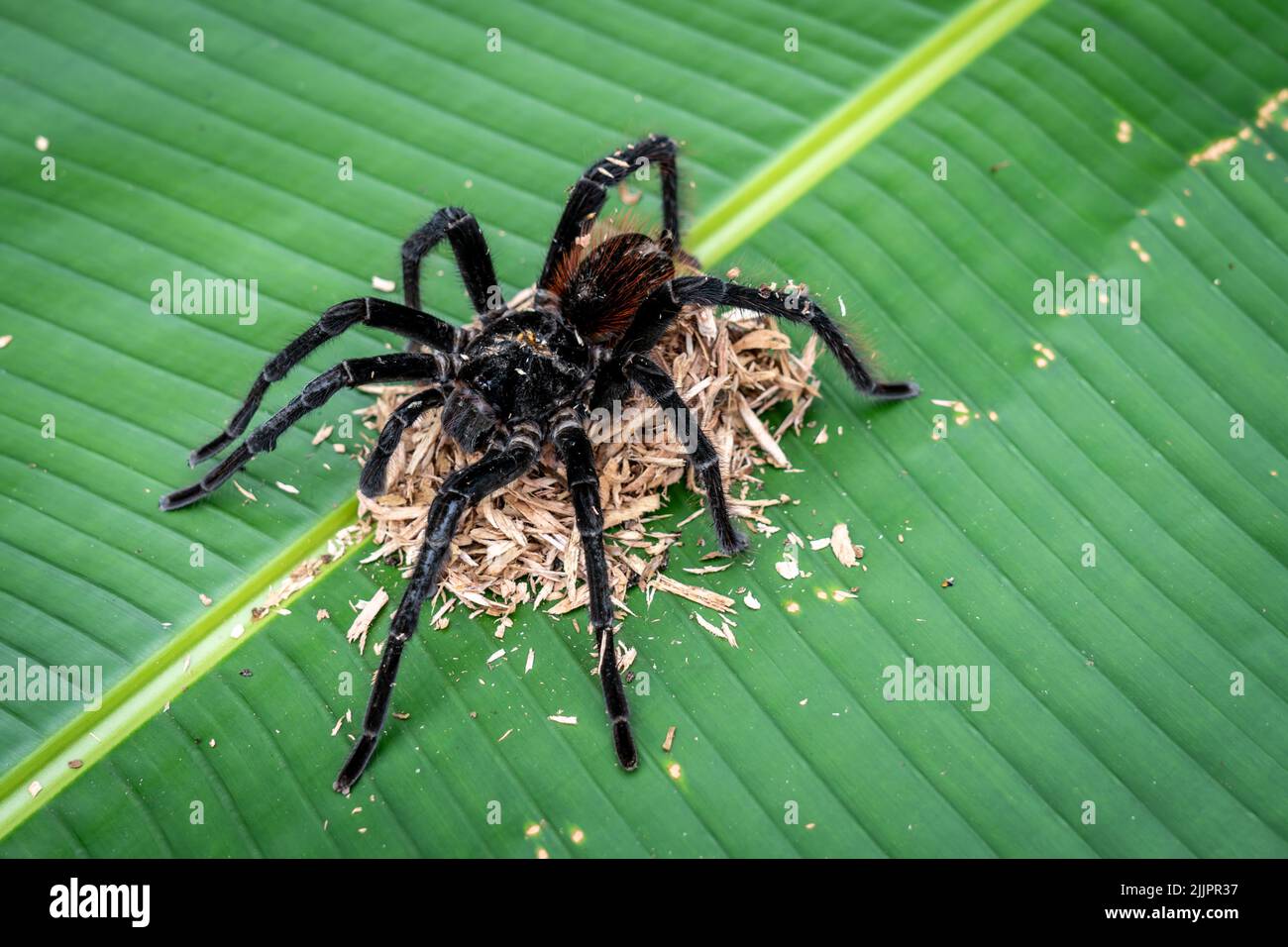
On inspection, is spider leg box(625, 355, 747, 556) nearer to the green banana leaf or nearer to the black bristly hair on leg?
the green banana leaf

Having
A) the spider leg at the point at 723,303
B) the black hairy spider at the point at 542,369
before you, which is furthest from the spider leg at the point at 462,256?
the spider leg at the point at 723,303

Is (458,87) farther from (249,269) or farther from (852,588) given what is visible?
(852,588)

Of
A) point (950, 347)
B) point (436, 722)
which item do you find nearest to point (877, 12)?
point (950, 347)

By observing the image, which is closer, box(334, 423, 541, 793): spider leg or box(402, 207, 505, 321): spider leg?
box(334, 423, 541, 793): spider leg

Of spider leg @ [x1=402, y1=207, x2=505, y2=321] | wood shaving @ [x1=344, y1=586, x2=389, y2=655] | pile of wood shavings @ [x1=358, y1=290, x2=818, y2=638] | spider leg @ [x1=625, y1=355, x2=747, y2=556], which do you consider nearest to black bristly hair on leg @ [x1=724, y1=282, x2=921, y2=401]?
pile of wood shavings @ [x1=358, y1=290, x2=818, y2=638]

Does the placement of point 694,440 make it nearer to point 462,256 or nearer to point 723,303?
point 723,303

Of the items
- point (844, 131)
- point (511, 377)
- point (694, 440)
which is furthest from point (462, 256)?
point (844, 131)
